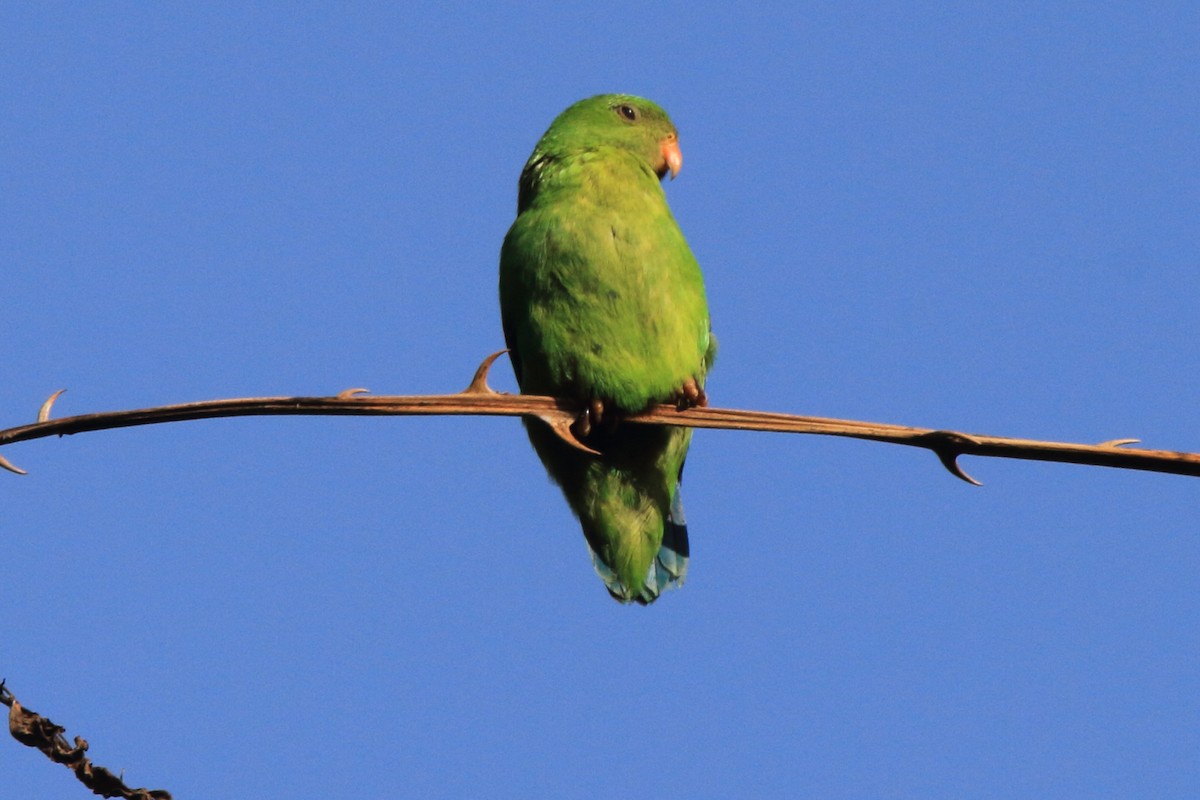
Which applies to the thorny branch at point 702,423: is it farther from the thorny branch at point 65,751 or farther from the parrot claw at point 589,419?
the parrot claw at point 589,419

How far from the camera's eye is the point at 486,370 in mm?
2887

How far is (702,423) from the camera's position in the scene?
111 inches

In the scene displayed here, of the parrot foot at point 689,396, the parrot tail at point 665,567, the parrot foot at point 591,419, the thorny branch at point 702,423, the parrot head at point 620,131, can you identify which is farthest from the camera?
the parrot head at point 620,131

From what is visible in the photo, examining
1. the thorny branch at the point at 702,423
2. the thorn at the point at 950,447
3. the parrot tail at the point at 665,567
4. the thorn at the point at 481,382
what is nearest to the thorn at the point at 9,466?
the thorny branch at the point at 702,423

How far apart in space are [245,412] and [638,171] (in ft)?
9.49

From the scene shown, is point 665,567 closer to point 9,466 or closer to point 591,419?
point 591,419

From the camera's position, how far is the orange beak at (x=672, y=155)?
5700mm

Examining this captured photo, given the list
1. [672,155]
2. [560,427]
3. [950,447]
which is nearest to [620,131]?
[672,155]

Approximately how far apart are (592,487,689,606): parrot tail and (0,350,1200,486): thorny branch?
221 cm

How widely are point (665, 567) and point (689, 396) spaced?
81 cm

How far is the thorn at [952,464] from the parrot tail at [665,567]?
269cm

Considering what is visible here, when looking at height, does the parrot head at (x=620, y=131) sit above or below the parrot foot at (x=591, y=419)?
above

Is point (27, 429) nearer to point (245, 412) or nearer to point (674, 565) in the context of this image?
point (245, 412)

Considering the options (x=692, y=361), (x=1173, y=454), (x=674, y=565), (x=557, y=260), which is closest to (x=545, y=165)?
(x=557, y=260)
